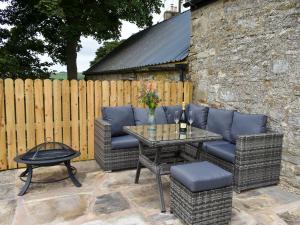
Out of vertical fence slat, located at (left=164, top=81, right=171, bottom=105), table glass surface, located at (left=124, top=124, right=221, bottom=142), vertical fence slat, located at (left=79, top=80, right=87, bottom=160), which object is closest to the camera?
table glass surface, located at (left=124, top=124, right=221, bottom=142)

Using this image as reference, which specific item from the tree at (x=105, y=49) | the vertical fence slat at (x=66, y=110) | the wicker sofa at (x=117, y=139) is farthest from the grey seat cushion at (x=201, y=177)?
the tree at (x=105, y=49)

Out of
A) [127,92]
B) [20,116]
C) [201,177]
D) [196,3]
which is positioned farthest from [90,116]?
[196,3]

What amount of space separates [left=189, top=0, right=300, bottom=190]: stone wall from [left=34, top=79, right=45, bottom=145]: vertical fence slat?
3.11m

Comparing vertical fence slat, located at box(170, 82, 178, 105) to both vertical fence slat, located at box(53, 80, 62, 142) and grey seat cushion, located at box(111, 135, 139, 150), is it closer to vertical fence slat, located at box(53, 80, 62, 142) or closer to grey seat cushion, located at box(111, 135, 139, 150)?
grey seat cushion, located at box(111, 135, 139, 150)

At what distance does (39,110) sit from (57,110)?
0.95 feet

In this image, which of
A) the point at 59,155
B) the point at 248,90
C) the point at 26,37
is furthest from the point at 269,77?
the point at 26,37

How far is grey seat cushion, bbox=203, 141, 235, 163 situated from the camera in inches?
143

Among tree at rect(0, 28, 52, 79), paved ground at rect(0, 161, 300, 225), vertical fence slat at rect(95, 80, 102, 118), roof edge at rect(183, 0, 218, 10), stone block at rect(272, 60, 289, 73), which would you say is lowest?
paved ground at rect(0, 161, 300, 225)

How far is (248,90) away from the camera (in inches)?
171

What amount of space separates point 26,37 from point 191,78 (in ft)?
28.4

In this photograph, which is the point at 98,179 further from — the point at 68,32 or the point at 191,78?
the point at 68,32

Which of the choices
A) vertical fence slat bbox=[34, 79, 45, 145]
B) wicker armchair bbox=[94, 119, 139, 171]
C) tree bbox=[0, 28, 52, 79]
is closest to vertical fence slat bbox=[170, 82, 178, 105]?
wicker armchair bbox=[94, 119, 139, 171]

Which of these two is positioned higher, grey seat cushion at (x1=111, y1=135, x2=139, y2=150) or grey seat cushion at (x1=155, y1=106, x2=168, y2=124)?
grey seat cushion at (x1=155, y1=106, x2=168, y2=124)

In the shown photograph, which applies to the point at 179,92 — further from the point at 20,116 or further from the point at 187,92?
the point at 20,116
